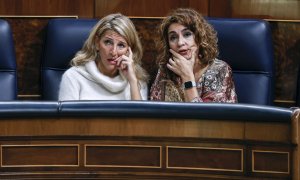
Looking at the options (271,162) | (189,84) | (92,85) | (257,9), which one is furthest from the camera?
(257,9)

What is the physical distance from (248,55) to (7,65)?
0.54 m

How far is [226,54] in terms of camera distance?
5.49 feet

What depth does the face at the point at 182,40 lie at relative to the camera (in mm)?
1626

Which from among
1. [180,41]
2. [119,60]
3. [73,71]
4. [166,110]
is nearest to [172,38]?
[180,41]

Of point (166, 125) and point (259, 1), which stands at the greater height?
point (259, 1)

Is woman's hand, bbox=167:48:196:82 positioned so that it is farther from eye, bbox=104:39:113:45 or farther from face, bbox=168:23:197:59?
eye, bbox=104:39:113:45

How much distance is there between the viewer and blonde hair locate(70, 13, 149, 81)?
165cm

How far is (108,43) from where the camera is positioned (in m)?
1.66

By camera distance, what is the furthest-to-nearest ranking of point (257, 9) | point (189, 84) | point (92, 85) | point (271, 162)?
point (257, 9) → point (92, 85) → point (189, 84) → point (271, 162)

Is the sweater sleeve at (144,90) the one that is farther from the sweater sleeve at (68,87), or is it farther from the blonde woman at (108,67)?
the sweater sleeve at (68,87)

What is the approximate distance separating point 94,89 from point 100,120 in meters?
0.54

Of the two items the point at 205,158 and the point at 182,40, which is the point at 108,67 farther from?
the point at 205,158

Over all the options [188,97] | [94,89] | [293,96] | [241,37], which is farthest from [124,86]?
[293,96]

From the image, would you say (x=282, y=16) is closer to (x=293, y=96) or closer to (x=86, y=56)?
(x=293, y=96)
